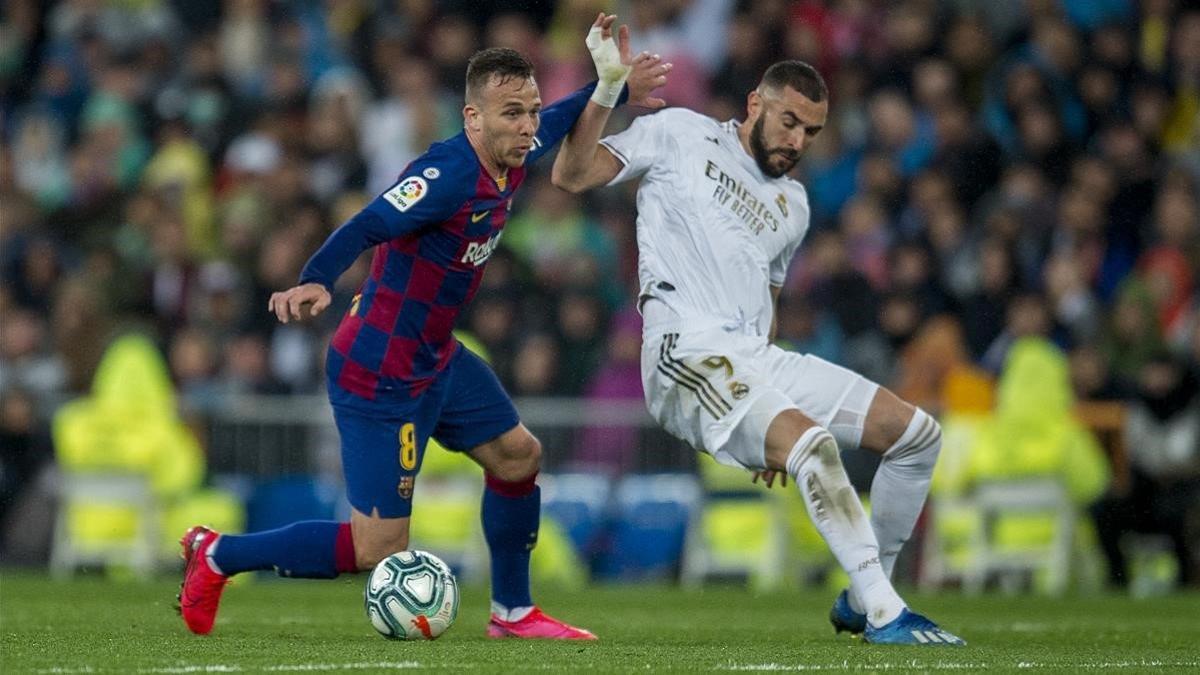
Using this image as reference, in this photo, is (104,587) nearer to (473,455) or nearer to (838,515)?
(473,455)

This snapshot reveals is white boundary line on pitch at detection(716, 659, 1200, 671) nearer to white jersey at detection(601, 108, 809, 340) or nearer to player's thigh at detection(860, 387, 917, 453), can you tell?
player's thigh at detection(860, 387, 917, 453)

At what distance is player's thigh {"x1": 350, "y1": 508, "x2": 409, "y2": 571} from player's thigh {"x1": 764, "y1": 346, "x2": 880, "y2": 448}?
1.68m

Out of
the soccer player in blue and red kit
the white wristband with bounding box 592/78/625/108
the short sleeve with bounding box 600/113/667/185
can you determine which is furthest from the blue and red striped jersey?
the short sleeve with bounding box 600/113/667/185

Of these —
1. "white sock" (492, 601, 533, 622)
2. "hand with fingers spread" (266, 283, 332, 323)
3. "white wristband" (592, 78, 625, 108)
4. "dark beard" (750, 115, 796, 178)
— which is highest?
"white wristband" (592, 78, 625, 108)

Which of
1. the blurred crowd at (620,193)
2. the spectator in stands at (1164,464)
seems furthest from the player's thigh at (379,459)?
the spectator in stands at (1164,464)

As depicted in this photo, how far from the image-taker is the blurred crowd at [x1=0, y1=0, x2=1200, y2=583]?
1596 cm

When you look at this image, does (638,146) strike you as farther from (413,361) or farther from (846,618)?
(846,618)

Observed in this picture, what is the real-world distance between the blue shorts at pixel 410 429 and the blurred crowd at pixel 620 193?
277 inches

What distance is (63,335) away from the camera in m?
17.4

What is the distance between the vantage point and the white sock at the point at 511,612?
9250 mm

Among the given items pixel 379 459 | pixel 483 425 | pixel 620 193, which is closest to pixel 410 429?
pixel 379 459

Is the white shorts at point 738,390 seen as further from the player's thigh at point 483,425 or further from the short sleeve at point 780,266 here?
the player's thigh at point 483,425

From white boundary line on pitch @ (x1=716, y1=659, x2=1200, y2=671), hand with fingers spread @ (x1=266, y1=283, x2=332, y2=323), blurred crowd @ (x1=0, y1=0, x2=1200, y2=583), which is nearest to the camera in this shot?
white boundary line on pitch @ (x1=716, y1=659, x2=1200, y2=671)

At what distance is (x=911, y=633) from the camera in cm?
839
